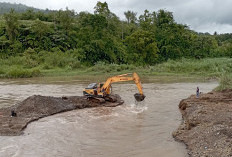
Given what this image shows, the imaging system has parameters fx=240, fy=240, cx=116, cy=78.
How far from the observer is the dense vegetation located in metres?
40.6

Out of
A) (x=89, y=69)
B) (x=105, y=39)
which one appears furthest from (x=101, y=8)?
(x=89, y=69)

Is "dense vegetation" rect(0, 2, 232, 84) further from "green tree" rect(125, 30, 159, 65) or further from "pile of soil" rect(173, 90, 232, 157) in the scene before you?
"pile of soil" rect(173, 90, 232, 157)

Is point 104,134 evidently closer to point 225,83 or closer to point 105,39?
point 225,83

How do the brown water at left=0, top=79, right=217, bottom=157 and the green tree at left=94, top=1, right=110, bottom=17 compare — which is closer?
the brown water at left=0, top=79, right=217, bottom=157

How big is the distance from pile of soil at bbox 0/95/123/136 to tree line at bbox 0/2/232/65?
28458 millimetres

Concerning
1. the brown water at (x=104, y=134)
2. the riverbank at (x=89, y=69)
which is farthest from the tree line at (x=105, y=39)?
the brown water at (x=104, y=134)

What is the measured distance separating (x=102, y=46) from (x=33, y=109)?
32.0m

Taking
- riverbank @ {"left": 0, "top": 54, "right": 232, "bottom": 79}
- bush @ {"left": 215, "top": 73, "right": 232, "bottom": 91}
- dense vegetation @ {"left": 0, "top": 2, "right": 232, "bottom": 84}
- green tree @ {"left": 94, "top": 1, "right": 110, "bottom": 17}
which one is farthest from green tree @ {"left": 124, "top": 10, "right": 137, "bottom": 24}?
bush @ {"left": 215, "top": 73, "right": 232, "bottom": 91}

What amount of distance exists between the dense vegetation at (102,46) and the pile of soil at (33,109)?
21564 mm

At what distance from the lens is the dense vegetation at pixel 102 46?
40.6m

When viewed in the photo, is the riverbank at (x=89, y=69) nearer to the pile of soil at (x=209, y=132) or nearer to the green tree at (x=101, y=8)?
the green tree at (x=101, y=8)

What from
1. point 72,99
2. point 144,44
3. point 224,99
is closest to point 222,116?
point 224,99

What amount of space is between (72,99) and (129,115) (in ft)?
15.7

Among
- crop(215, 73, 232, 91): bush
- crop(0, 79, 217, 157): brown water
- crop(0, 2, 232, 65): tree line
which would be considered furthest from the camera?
crop(0, 2, 232, 65): tree line
